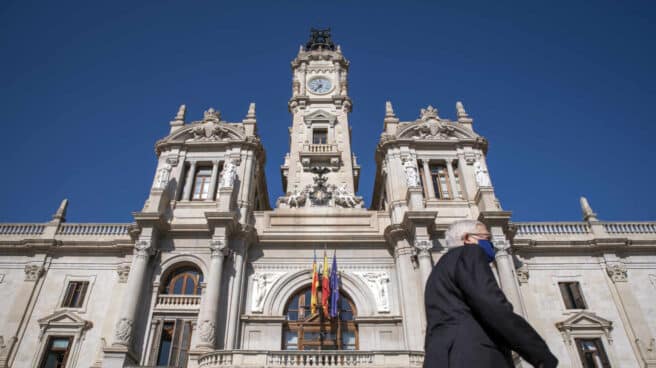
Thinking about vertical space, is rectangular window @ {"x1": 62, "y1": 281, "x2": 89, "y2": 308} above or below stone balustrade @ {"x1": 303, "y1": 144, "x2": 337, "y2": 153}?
below

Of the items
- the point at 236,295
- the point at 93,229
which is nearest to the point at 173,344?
the point at 236,295

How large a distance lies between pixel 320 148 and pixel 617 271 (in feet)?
54.5

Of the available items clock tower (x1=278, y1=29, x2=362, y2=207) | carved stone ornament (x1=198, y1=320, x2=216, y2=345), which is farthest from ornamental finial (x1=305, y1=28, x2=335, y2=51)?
carved stone ornament (x1=198, y1=320, x2=216, y2=345)

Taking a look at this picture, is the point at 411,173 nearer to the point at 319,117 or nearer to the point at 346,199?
the point at 346,199

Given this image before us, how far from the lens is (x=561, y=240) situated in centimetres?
2153

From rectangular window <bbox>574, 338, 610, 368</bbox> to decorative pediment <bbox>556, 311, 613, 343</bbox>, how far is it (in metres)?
0.36

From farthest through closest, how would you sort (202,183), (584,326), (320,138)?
(320,138) → (202,183) → (584,326)

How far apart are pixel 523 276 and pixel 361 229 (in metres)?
7.75

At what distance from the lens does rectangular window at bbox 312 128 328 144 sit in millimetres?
28891

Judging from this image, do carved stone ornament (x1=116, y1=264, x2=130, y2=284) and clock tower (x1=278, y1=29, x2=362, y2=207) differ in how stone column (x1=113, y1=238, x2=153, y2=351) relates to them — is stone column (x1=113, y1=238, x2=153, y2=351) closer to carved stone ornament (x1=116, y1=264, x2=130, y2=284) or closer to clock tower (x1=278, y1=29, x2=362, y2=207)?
carved stone ornament (x1=116, y1=264, x2=130, y2=284)

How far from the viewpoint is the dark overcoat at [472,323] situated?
9.85 feet

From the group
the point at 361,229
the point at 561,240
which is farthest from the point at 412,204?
the point at 561,240

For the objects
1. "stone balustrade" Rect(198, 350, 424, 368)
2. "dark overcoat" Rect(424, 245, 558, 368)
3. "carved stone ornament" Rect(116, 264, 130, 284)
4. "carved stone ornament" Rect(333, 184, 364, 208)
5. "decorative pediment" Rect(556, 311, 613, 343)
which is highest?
"carved stone ornament" Rect(333, 184, 364, 208)

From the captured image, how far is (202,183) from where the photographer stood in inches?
951
